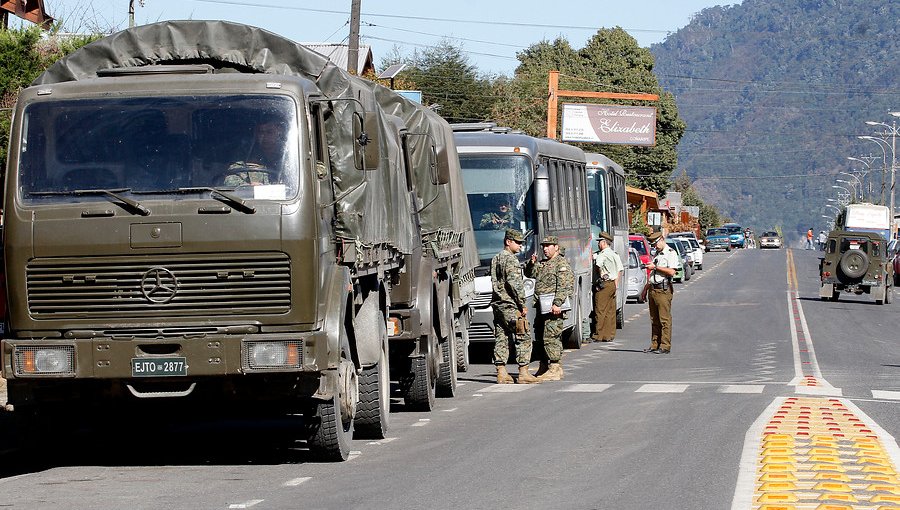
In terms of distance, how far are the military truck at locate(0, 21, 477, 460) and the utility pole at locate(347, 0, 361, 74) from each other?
24.3 metres

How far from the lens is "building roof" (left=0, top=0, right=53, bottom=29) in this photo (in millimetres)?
36656

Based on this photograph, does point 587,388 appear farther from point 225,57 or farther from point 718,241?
point 718,241

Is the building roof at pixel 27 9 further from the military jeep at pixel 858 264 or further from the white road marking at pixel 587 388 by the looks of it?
the military jeep at pixel 858 264

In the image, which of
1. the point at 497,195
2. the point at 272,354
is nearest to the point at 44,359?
the point at 272,354

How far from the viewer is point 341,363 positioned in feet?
37.0

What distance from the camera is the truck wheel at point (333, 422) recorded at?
11211 mm

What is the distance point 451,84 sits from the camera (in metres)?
72.8

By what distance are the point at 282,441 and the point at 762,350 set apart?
1440cm

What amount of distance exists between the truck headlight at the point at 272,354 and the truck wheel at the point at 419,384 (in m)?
4.57

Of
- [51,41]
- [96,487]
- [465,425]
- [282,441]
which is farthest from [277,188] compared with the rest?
[51,41]

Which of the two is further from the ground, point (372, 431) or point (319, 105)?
point (319, 105)

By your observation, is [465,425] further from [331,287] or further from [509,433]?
[331,287]

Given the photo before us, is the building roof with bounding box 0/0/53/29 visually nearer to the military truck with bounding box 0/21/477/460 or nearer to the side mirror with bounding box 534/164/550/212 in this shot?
the side mirror with bounding box 534/164/550/212

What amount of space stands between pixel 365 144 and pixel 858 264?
36.1 m
